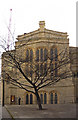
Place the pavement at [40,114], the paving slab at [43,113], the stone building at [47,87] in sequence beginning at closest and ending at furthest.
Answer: the pavement at [40,114] < the paving slab at [43,113] < the stone building at [47,87]

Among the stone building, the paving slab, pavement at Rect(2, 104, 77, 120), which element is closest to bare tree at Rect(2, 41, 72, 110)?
the paving slab

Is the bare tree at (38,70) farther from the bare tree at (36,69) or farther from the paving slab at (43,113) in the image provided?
the paving slab at (43,113)

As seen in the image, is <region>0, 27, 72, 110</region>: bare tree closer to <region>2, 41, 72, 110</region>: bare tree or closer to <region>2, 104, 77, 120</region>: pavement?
<region>2, 41, 72, 110</region>: bare tree

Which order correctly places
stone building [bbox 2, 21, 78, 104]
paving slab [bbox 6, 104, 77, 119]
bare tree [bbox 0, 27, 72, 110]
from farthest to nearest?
1. stone building [bbox 2, 21, 78, 104]
2. bare tree [bbox 0, 27, 72, 110]
3. paving slab [bbox 6, 104, 77, 119]

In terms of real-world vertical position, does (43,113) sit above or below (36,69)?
below

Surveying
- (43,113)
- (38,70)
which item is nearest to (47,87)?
(38,70)

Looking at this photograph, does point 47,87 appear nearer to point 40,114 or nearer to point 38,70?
point 38,70

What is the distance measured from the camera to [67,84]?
28734 millimetres

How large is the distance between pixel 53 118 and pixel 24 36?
76.5ft

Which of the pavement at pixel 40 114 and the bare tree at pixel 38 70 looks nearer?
the pavement at pixel 40 114

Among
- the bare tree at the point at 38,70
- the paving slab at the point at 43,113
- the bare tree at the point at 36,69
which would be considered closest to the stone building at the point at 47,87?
the bare tree at the point at 36,69

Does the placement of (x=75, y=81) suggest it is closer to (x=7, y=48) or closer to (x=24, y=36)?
(x=24, y=36)

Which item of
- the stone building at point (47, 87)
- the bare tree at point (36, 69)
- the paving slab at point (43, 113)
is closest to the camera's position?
the paving slab at point (43, 113)

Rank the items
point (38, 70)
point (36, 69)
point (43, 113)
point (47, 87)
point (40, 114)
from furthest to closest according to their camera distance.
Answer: point (47, 87) < point (38, 70) < point (36, 69) < point (43, 113) < point (40, 114)
